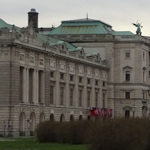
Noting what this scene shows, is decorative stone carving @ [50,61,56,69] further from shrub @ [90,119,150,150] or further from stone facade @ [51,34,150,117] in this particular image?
shrub @ [90,119,150,150]

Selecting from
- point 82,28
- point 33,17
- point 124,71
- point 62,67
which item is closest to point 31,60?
point 62,67

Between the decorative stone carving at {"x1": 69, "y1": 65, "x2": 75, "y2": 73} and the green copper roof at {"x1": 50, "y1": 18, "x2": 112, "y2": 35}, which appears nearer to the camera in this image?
the decorative stone carving at {"x1": 69, "y1": 65, "x2": 75, "y2": 73}

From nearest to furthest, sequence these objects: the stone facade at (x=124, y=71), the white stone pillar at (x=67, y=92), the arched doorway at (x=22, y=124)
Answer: the arched doorway at (x=22, y=124)
the white stone pillar at (x=67, y=92)
the stone facade at (x=124, y=71)

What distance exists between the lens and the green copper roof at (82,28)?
486ft

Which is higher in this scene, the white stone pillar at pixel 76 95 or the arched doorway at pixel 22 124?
Result: the white stone pillar at pixel 76 95

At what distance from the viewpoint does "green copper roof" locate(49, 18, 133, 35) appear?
486 ft

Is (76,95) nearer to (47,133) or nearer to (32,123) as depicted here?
(32,123)

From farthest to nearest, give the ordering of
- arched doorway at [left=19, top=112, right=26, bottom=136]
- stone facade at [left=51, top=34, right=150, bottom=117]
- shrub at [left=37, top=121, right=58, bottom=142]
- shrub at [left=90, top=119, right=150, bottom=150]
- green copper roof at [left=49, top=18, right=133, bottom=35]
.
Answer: green copper roof at [left=49, top=18, right=133, bottom=35], stone facade at [left=51, top=34, right=150, bottom=117], arched doorway at [left=19, top=112, right=26, bottom=136], shrub at [left=37, top=121, right=58, bottom=142], shrub at [left=90, top=119, right=150, bottom=150]

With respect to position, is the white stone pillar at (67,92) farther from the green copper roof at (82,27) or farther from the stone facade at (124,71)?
the green copper roof at (82,27)

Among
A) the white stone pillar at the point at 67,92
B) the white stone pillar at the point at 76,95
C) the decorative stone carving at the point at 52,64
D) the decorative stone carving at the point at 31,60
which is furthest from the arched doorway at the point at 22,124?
the white stone pillar at the point at 76,95

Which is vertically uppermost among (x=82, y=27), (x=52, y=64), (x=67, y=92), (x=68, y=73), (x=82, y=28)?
(x=82, y=27)

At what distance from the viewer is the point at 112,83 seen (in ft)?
484

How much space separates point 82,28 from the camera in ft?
491

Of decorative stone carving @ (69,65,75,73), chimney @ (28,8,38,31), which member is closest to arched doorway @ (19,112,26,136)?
decorative stone carving @ (69,65,75,73)
